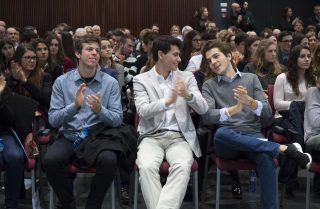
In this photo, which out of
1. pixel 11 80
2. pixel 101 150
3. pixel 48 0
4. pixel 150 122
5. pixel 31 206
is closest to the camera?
pixel 101 150

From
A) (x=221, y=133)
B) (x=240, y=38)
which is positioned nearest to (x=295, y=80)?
(x=221, y=133)

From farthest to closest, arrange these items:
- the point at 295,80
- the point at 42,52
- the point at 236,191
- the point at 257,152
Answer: the point at 42,52 → the point at 295,80 → the point at 236,191 → the point at 257,152

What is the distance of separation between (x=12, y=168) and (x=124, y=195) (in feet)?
3.38

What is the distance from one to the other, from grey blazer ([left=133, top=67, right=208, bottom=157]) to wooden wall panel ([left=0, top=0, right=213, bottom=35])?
8.94 m

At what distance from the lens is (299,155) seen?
3.92 metres

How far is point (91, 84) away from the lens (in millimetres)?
4137

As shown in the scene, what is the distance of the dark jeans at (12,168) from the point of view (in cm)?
389

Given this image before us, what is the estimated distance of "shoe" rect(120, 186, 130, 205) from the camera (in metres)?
4.44

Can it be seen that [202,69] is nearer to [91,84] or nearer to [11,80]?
[91,84]

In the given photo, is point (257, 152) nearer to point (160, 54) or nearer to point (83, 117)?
point (160, 54)

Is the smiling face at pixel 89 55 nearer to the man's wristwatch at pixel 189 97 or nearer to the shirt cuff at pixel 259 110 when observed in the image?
the man's wristwatch at pixel 189 97

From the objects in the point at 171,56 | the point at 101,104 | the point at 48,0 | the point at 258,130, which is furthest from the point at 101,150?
the point at 48,0

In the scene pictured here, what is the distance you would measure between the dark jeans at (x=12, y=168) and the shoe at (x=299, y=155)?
77.3 inches

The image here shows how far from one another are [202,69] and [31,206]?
191cm
